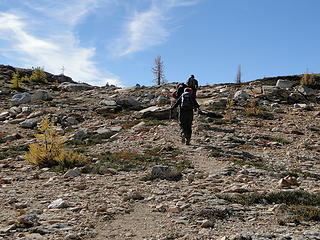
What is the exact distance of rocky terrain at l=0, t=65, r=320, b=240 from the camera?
4434 mm

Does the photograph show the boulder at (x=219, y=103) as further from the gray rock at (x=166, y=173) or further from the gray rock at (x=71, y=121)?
the gray rock at (x=166, y=173)

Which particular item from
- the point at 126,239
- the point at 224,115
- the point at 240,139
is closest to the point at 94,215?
the point at 126,239

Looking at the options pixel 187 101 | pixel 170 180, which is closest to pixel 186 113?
pixel 187 101

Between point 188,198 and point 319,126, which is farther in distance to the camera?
point 319,126

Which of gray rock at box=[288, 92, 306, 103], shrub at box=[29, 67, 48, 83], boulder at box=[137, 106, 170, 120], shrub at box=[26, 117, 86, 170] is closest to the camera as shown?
shrub at box=[26, 117, 86, 170]

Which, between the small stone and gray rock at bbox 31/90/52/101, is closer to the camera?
the small stone

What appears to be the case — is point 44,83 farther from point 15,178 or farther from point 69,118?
point 15,178

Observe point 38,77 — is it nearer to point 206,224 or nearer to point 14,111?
point 14,111

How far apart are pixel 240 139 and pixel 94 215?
972cm

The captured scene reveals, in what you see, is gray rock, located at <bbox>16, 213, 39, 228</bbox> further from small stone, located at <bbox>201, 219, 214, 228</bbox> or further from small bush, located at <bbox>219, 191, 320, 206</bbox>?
small bush, located at <bbox>219, 191, 320, 206</bbox>

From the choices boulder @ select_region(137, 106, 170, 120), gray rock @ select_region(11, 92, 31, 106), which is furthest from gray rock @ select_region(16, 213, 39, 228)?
gray rock @ select_region(11, 92, 31, 106)

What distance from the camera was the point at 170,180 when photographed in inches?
297

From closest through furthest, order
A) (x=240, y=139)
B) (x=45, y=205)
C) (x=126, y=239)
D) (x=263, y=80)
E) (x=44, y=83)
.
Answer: (x=126, y=239) → (x=45, y=205) → (x=240, y=139) → (x=263, y=80) → (x=44, y=83)

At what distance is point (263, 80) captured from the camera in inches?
1137
